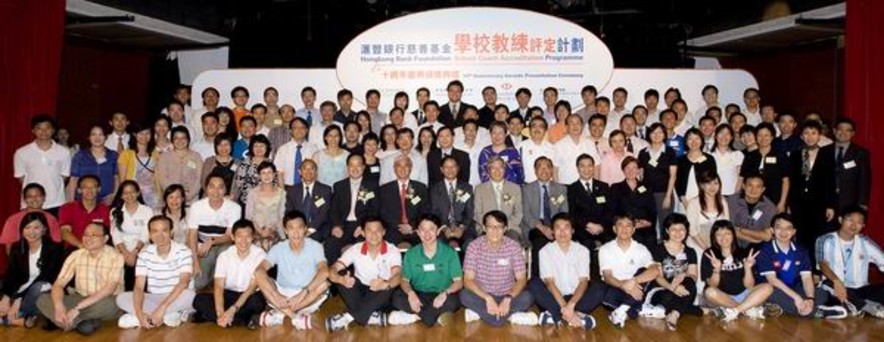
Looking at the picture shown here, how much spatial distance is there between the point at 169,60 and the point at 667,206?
7.33m

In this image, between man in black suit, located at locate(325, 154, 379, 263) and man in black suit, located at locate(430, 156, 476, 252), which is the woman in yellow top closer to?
man in black suit, located at locate(325, 154, 379, 263)

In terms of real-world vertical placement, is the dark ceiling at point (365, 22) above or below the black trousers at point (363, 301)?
above

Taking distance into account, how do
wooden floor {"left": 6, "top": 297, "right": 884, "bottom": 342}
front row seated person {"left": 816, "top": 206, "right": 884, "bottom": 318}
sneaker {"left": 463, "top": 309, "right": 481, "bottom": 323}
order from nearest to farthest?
1. wooden floor {"left": 6, "top": 297, "right": 884, "bottom": 342}
2. sneaker {"left": 463, "top": 309, "right": 481, "bottom": 323}
3. front row seated person {"left": 816, "top": 206, "right": 884, "bottom": 318}

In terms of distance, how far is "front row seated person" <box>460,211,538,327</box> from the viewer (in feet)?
14.6

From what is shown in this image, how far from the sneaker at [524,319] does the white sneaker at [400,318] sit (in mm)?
612

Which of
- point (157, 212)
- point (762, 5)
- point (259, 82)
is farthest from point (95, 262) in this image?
point (762, 5)

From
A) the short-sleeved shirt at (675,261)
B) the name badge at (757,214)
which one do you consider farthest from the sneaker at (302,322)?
the name badge at (757,214)

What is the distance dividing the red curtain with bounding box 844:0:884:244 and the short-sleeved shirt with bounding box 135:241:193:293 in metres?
5.11

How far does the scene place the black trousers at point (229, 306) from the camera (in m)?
4.37

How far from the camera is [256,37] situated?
914cm

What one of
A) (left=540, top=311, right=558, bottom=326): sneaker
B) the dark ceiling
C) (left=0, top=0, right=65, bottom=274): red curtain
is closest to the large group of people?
(left=540, top=311, right=558, bottom=326): sneaker

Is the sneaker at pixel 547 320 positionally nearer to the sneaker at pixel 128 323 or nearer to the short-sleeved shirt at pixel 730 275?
the short-sleeved shirt at pixel 730 275

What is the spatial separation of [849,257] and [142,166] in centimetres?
517

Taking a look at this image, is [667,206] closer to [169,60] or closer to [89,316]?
[89,316]
